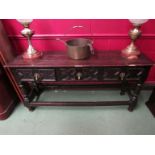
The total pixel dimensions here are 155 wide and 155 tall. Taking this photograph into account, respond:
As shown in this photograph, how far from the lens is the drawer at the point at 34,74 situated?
1.17 metres

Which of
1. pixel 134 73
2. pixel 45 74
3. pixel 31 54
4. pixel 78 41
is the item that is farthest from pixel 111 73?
pixel 31 54

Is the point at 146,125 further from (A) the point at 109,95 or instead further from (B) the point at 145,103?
(A) the point at 109,95

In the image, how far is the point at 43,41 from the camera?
4.91 feet

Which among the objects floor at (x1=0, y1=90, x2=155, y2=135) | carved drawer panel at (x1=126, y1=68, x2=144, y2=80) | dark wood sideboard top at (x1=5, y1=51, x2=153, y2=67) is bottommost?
floor at (x1=0, y1=90, x2=155, y2=135)

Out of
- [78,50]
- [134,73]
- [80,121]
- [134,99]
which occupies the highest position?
[78,50]

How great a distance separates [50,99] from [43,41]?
0.74 metres

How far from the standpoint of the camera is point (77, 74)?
1.19 m

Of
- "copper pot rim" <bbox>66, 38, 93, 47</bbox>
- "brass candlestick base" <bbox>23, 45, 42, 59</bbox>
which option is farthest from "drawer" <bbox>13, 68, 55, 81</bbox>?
"copper pot rim" <bbox>66, 38, 93, 47</bbox>

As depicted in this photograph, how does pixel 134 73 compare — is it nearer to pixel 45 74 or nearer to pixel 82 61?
pixel 82 61

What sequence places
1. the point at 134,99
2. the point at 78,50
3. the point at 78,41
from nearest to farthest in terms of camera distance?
the point at 78,50, the point at 78,41, the point at 134,99

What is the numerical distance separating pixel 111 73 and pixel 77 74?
0.32 m

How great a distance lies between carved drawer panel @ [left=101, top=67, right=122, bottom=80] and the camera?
3.82ft

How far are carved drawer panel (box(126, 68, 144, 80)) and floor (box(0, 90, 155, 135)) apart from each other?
0.49 m

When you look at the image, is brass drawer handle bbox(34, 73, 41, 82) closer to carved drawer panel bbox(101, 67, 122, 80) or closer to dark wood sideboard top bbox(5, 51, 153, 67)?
dark wood sideboard top bbox(5, 51, 153, 67)
